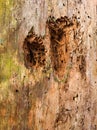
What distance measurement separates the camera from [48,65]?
2359 mm

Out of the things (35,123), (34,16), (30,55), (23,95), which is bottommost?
(35,123)

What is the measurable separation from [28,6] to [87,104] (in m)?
0.62

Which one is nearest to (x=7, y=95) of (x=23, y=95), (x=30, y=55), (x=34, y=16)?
(x=23, y=95)

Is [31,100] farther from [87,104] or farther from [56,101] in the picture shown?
[87,104]

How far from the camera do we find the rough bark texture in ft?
7.56

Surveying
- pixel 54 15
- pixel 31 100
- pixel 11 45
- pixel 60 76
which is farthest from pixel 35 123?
pixel 54 15

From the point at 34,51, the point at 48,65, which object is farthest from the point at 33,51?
the point at 48,65

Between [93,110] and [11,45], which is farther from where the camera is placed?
[93,110]

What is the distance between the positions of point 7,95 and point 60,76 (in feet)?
0.99

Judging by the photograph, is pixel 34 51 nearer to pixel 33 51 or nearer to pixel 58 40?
pixel 33 51

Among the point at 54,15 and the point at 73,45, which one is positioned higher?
the point at 54,15

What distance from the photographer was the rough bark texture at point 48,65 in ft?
7.56

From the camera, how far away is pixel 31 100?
7.64ft

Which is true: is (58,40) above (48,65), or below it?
above
